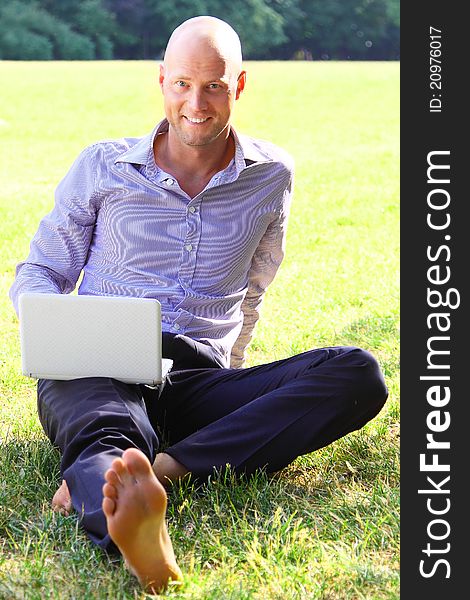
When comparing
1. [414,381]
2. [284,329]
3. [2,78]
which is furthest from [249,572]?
[2,78]

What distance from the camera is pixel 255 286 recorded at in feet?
12.0

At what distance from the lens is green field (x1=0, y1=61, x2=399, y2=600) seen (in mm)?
2531

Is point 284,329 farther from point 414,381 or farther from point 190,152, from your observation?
point 414,381

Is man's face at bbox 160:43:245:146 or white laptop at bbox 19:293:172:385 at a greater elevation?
man's face at bbox 160:43:245:146

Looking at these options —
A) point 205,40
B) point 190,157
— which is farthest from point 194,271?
point 205,40

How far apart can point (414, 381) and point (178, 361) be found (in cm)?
73

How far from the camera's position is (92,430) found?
2.81 m

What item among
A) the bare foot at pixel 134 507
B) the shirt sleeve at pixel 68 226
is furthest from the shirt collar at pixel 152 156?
the bare foot at pixel 134 507

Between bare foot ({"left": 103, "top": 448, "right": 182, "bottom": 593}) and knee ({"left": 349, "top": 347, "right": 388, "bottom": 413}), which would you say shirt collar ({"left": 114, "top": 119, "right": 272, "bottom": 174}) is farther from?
bare foot ({"left": 103, "top": 448, "right": 182, "bottom": 593})

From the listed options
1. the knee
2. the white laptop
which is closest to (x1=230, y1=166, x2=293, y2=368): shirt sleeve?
the knee

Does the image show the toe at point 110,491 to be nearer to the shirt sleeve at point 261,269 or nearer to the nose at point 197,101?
the nose at point 197,101

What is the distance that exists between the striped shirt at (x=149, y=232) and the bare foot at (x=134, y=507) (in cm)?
99

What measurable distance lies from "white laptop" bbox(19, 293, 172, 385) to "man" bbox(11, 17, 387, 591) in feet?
0.18

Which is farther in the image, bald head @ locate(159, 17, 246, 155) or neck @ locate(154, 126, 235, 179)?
neck @ locate(154, 126, 235, 179)
